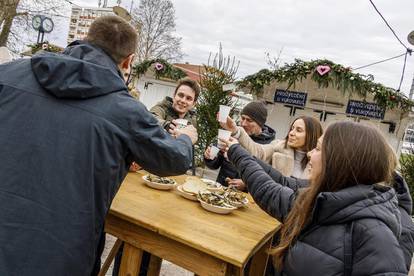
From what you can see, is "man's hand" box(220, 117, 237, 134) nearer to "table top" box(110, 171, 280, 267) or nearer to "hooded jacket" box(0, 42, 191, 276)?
"table top" box(110, 171, 280, 267)

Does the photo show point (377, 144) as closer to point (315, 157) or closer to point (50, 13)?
point (315, 157)

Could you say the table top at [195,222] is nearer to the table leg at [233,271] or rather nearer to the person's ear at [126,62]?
the table leg at [233,271]

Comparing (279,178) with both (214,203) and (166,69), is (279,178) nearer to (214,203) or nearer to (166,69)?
(214,203)

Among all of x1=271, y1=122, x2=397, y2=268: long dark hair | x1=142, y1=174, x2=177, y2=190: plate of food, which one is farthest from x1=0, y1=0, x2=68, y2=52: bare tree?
x1=271, y1=122, x2=397, y2=268: long dark hair

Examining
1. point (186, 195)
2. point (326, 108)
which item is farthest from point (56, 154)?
point (326, 108)

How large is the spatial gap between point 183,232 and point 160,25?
2702 cm

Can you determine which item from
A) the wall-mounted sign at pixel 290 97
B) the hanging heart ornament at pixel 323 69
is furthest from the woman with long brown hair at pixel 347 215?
the wall-mounted sign at pixel 290 97

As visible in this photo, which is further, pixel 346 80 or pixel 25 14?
pixel 25 14

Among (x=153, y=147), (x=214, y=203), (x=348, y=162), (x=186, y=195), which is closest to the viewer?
(x=348, y=162)

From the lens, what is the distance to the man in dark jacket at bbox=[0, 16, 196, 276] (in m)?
1.24

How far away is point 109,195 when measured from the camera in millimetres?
1372

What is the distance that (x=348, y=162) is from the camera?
4.06ft

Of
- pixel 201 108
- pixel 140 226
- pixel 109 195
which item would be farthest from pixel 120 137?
pixel 201 108

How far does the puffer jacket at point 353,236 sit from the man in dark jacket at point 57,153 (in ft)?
2.52
